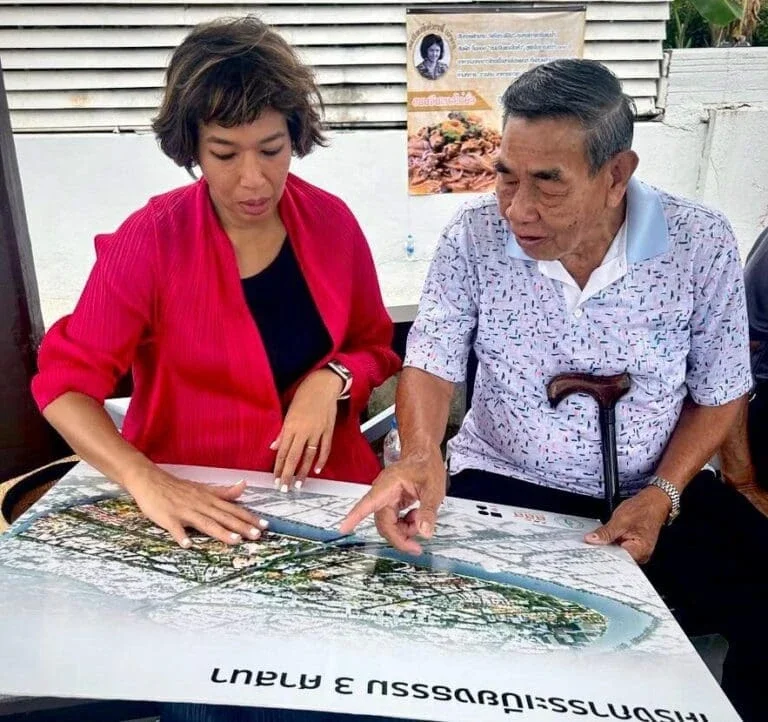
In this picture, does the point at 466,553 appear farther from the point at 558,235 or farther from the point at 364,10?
the point at 364,10

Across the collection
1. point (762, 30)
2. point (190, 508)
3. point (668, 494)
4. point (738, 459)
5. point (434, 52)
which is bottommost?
point (738, 459)

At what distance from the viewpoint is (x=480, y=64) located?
173 inches

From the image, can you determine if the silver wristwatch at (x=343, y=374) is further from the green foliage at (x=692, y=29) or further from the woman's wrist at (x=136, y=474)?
the green foliage at (x=692, y=29)

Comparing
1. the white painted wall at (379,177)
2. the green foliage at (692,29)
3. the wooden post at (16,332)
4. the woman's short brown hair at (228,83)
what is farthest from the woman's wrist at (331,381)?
the green foliage at (692,29)

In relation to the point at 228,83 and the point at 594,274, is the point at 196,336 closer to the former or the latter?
the point at 228,83

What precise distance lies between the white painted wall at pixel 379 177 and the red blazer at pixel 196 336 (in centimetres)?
313

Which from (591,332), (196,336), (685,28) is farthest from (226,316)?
(685,28)

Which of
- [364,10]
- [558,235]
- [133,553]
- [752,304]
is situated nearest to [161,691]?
[133,553]

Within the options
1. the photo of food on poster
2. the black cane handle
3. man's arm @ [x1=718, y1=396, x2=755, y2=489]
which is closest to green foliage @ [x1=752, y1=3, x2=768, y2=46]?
the photo of food on poster

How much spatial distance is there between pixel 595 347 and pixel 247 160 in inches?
29.8

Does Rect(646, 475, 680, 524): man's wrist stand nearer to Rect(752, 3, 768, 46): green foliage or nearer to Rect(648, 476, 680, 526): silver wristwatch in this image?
Rect(648, 476, 680, 526): silver wristwatch

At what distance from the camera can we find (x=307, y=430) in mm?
1487

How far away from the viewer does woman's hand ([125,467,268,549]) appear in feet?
4.09

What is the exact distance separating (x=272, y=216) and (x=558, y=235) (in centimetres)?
60
